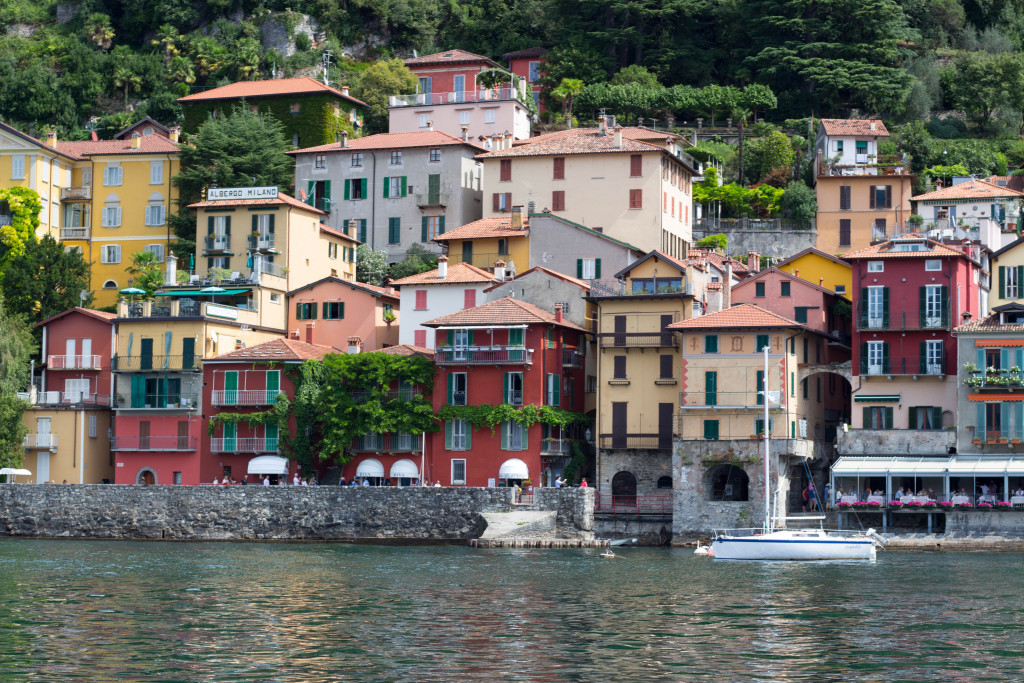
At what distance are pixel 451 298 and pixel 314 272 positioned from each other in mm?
10959

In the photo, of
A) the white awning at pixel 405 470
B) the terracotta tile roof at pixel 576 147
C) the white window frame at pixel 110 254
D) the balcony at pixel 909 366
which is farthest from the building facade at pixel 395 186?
the balcony at pixel 909 366

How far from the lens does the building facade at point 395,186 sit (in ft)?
290

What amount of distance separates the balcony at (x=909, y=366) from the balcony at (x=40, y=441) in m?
35.6

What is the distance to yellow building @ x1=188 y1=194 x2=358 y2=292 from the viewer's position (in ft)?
→ 269

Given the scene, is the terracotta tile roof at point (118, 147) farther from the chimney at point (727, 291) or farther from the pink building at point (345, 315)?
the chimney at point (727, 291)

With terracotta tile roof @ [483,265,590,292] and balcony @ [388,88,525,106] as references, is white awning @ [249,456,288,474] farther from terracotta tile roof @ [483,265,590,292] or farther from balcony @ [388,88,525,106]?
balcony @ [388,88,525,106]

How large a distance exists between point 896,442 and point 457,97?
42.0m

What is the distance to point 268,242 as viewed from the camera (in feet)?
271

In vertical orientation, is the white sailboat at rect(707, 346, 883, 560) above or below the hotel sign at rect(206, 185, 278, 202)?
below

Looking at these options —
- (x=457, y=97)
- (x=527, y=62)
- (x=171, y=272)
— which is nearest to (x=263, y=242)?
(x=171, y=272)

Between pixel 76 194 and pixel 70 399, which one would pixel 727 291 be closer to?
pixel 70 399

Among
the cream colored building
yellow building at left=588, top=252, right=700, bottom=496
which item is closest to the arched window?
yellow building at left=588, top=252, right=700, bottom=496

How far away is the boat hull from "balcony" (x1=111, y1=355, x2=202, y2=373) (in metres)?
27.3

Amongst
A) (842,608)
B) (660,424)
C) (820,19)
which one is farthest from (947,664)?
(820,19)
